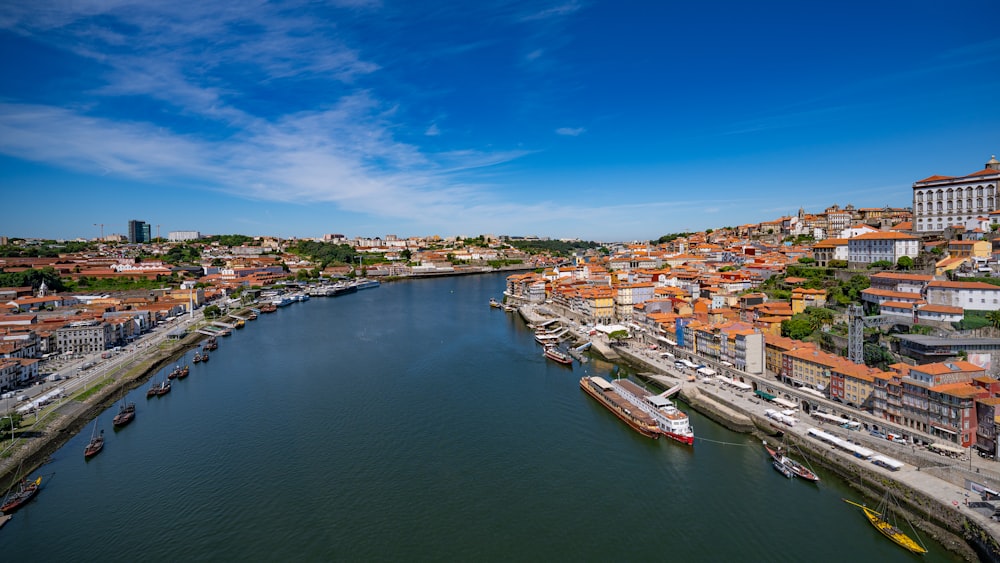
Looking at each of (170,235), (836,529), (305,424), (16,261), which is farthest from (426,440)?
(170,235)

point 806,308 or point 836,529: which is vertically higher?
point 806,308

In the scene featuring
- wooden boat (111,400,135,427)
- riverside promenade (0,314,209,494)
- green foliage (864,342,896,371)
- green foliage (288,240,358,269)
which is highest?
green foliage (288,240,358,269)

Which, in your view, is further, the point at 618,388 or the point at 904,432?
the point at 618,388

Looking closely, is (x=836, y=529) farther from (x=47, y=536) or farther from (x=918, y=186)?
(x=918, y=186)

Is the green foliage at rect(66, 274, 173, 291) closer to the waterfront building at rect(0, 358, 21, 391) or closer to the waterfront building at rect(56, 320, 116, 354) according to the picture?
the waterfront building at rect(56, 320, 116, 354)

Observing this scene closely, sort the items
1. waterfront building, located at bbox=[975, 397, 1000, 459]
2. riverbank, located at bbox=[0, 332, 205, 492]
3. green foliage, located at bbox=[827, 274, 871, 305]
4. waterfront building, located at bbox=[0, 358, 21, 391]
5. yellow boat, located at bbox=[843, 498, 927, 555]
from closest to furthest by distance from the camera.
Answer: yellow boat, located at bbox=[843, 498, 927, 555]
waterfront building, located at bbox=[975, 397, 1000, 459]
riverbank, located at bbox=[0, 332, 205, 492]
waterfront building, located at bbox=[0, 358, 21, 391]
green foliage, located at bbox=[827, 274, 871, 305]

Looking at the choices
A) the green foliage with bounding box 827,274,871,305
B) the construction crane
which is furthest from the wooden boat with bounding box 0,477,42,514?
the green foliage with bounding box 827,274,871,305

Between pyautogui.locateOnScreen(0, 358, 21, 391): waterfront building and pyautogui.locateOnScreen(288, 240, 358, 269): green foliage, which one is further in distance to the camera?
pyautogui.locateOnScreen(288, 240, 358, 269): green foliage
